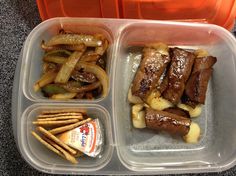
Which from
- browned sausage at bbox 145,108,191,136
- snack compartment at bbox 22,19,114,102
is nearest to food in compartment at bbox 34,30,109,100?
snack compartment at bbox 22,19,114,102

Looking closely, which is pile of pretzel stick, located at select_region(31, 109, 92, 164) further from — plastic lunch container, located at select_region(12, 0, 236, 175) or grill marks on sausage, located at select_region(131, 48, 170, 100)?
grill marks on sausage, located at select_region(131, 48, 170, 100)

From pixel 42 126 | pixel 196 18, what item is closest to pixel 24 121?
pixel 42 126

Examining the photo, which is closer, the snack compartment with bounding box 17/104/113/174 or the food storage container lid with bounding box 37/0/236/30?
the snack compartment with bounding box 17/104/113/174

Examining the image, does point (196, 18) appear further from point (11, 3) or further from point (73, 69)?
point (11, 3)

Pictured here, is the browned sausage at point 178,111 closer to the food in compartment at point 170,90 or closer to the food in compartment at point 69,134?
the food in compartment at point 170,90

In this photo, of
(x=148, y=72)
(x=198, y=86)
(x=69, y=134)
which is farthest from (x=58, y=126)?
(x=198, y=86)

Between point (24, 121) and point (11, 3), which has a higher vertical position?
point (11, 3)

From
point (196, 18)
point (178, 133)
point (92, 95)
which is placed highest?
point (196, 18)
